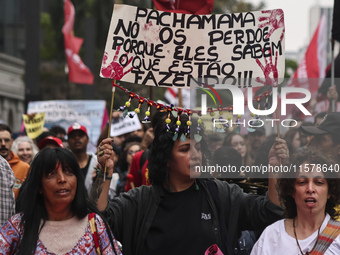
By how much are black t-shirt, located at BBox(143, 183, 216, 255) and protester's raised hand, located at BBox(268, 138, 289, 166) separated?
490 mm

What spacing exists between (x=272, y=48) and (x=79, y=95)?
38579mm

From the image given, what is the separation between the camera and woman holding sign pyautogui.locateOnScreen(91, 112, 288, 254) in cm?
421

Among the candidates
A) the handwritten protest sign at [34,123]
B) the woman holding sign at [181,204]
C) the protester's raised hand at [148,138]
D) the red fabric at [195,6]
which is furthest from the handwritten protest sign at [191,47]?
the handwritten protest sign at [34,123]

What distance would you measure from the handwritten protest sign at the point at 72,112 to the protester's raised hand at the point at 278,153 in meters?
9.02

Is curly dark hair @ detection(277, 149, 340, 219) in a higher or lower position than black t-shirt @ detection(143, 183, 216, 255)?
higher

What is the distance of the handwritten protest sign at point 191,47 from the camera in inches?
190

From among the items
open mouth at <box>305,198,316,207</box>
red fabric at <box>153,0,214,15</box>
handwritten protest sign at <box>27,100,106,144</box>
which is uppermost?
red fabric at <box>153,0,214,15</box>

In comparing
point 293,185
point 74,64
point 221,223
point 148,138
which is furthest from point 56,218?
point 74,64

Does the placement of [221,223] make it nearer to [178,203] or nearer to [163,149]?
[178,203]

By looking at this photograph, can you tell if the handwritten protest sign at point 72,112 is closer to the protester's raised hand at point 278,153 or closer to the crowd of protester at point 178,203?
the crowd of protester at point 178,203

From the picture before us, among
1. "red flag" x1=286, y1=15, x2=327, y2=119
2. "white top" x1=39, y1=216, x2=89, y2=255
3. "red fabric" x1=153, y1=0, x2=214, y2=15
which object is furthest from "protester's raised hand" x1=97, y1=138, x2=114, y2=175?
"red flag" x1=286, y1=15, x2=327, y2=119

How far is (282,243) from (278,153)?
24.1 inches

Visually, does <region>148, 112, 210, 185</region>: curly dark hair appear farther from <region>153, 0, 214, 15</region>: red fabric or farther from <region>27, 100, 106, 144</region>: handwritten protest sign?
<region>27, 100, 106, 144</region>: handwritten protest sign

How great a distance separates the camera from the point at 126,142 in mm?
9180
